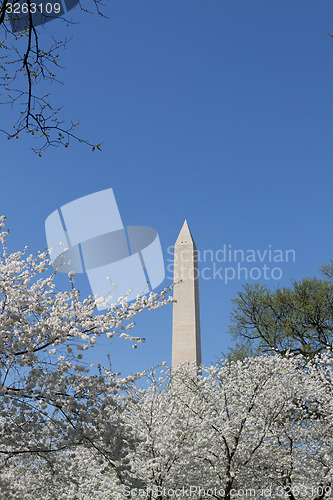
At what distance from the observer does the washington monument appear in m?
17.7

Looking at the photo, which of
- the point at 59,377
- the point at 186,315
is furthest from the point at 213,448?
the point at 186,315

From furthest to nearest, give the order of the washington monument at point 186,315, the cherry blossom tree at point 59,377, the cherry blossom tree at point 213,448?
the washington monument at point 186,315 → the cherry blossom tree at point 213,448 → the cherry blossom tree at point 59,377

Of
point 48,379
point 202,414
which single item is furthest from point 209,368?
point 48,379

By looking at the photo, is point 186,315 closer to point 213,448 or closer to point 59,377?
point 213,448

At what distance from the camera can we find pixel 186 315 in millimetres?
17812

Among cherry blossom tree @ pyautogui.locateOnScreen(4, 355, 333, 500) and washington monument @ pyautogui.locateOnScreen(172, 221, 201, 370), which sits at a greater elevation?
washington monument @ pyautogui.locateOnScreen(172, 221, 201, 370)

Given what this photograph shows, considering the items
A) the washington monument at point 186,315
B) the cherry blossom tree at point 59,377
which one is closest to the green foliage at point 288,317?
the washington monument at point 186,315

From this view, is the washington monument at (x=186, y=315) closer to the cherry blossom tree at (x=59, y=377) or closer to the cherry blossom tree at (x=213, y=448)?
the cherry blossom tree at (x=213, y=448)

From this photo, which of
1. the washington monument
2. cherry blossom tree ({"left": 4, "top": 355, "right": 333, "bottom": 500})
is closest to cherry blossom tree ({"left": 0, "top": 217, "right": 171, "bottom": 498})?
cherry blossom tree ({"left": 4, "top": 355, "right": 333, "bottom": 500})

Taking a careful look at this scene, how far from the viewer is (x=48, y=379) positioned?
17.3 ft

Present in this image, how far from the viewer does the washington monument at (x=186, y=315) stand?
1766 centimetres

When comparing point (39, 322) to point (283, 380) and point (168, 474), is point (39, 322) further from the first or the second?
point (283, 380)

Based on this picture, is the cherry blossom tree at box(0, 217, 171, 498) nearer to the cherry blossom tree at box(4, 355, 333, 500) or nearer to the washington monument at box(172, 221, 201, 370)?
the cherry blossom tree at box(4, 355, 333, 500)

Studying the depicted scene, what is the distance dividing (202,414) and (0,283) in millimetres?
6054
